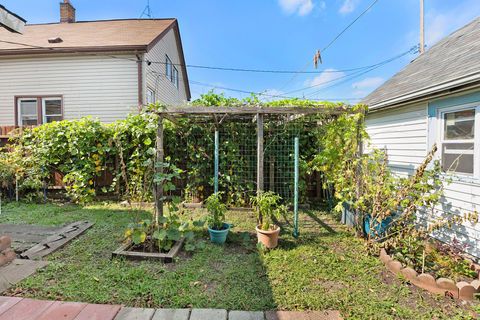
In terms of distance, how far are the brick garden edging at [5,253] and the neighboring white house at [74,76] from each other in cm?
548

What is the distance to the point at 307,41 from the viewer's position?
12500mm

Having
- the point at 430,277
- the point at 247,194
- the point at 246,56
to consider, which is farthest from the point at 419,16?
the point at 430,277

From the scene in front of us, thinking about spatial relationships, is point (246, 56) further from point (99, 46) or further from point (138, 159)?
point (138, 159)

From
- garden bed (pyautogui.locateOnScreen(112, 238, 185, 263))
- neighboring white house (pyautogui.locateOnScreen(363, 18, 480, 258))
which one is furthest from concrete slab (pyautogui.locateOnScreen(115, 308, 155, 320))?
neighboring white house (pyautogui.locateOnScreen(363, 18, 480, 258))

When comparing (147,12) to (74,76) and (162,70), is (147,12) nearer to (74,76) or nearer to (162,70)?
(162,70)

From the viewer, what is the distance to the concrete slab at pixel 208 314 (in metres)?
2.14

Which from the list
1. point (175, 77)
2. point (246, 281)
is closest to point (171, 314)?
point (246, 281)

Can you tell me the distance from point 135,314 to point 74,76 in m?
8.77

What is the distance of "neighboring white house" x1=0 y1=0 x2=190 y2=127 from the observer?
26.9 ft

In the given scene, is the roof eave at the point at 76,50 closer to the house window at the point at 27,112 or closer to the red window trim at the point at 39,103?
the red window trim at the point at 39,103

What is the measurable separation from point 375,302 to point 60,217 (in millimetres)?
5424

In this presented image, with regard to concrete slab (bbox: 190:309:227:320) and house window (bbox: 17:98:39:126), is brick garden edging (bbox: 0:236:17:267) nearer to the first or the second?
concrete slab (bbox: 190:309:227:320)

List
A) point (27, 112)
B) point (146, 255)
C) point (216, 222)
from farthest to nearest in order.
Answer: point (27, 112)
point (216, 222)
point (146, 255)

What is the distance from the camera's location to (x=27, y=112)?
8.77 meters
